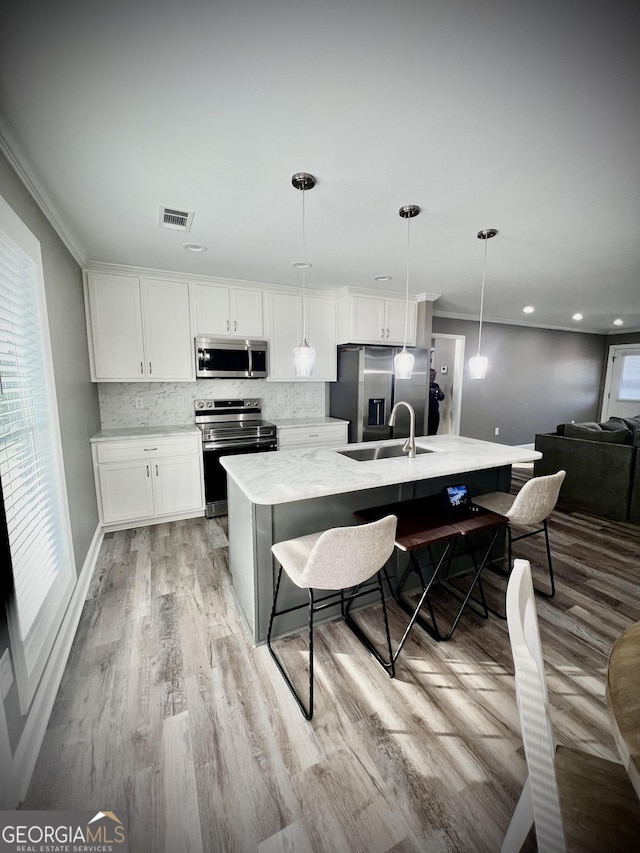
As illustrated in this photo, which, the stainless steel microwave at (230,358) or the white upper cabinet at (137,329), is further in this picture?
the stainless steel microwave at (230,358)

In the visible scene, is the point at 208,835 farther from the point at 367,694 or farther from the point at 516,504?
Answer: the point at 516,504

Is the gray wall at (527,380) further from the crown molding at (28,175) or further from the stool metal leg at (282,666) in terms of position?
the stool metal leg at (282,666)

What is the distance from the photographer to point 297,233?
254cm

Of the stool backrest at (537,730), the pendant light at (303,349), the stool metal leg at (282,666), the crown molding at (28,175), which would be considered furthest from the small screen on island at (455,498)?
the crown molding at (28,175)

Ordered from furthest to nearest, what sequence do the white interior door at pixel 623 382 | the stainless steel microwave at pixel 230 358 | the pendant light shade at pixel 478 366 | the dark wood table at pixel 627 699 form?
the white interior door at pixel 623 382 < the stainless steel microwave at pixel 230 358 < the pendant light shade at pixel 478 366 < the dark wood table at pixel 627 699

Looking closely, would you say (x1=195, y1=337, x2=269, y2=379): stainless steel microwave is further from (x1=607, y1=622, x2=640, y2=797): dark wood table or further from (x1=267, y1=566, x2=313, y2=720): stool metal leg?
(x1=607, y1=622, x2=640, y2=797): dark wood table

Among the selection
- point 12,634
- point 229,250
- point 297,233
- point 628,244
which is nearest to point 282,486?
point 12,634

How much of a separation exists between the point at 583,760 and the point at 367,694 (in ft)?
3.15

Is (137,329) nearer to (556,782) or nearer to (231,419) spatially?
(231,419)

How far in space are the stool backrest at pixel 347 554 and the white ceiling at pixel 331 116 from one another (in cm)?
163

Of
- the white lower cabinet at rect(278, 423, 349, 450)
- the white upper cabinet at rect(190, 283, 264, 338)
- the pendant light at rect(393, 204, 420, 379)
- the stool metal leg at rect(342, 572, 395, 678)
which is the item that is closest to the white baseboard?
the stool metal leg at rect(342, 572, 395, 678)

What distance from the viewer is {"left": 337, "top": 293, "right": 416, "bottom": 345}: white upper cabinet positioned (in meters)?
4.20

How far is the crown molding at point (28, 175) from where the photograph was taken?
1472 millimetres

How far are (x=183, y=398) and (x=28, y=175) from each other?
2481mm
